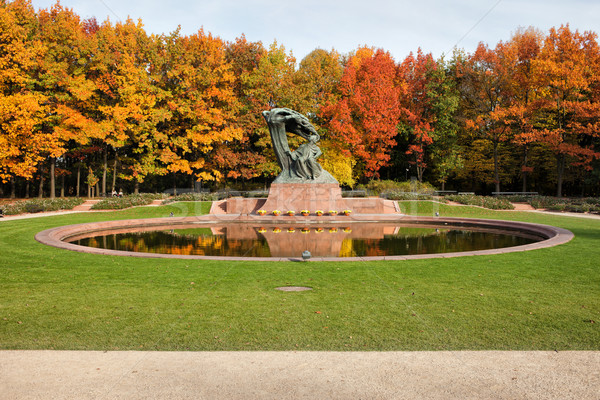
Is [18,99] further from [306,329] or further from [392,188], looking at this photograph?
[306,329]

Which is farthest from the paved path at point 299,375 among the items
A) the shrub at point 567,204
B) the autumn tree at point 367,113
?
the autumn tree at point 367,113

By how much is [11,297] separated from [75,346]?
326 cm

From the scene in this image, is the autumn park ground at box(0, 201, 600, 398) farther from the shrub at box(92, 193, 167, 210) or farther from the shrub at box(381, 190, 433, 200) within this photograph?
the shrub at box(381, 190, 433, 200)

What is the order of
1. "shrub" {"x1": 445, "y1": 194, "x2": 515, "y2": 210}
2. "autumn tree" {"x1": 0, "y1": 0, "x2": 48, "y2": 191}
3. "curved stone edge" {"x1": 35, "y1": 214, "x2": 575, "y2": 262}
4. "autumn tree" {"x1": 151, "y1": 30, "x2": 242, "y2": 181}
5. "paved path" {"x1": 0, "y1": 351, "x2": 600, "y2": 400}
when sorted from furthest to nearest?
1. "autumn tree" {"x1": 151, "y1": 30, "x2": 242, "y2": 181}
2. "shrub" {"x1": 445, "y1": 194, "x2": 515, "y2": 210}
3. "autumn tree" {"x1": 0, "y1": 0, "x2": 48, "y2": 191}
4. "curved stone edge" {"x1": 35, "y1": 214, "x2": 575, "y2": 262}
5. "paved path" {"x1": 0, "y1": 351, "x2": 600, "y2": 400}

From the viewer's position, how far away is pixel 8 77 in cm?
2934

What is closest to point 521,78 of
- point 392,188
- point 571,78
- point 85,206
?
point 571,78

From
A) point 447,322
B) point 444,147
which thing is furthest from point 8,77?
point 444,147

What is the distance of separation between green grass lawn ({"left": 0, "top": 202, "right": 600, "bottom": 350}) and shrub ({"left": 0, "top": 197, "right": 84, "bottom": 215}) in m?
17.8

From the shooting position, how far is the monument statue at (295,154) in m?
26.3

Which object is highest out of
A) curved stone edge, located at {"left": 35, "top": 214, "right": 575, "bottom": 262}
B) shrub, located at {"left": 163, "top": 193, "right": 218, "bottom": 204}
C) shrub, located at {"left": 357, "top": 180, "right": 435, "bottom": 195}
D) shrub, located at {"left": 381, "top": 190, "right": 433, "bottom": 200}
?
shrub, located at {"left": 357, "top": 180, "right": 435, "bottom": 195}

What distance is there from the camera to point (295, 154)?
87.1ft

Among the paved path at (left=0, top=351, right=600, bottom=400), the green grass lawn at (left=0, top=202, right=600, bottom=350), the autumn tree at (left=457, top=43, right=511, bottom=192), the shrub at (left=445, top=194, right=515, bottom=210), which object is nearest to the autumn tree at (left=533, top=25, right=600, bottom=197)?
the autumn tree at (left=457, top=43, right=511, bottom=192)

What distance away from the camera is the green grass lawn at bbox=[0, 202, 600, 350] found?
555 cm

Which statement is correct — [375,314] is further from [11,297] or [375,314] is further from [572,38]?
[572,38]
